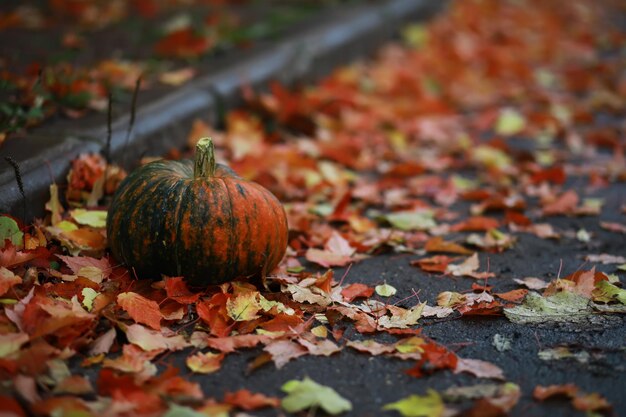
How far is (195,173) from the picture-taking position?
2.70 m

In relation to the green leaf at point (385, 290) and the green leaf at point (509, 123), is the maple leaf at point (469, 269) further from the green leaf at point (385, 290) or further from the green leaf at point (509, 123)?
the green leaf at point (509, 123)

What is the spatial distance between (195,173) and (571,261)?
1630 mm

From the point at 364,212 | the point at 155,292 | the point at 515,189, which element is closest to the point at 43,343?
the point at 155,292

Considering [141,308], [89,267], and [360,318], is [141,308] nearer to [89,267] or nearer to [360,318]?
[89,267]

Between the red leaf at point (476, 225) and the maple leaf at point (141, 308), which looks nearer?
the maple leaf at point (141, 308)

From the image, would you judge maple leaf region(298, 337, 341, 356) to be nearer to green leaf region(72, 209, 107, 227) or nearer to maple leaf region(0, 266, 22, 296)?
maple leaf region(0, 266, 22, 296)

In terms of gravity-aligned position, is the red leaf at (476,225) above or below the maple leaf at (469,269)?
below

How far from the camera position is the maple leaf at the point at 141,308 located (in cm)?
237

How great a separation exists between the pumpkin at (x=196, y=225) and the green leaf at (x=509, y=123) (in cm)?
304

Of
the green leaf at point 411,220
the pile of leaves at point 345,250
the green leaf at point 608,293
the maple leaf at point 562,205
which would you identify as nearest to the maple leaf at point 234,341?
the pile of leaves at point 345,250

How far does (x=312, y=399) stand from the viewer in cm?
204

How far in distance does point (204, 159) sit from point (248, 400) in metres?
0.97

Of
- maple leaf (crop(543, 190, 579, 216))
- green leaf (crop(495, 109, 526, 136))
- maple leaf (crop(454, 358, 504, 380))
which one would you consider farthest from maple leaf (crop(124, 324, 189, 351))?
green leaf (crop(495, 109, 526, 136))

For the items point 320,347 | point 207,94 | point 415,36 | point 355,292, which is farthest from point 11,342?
point 415,36
